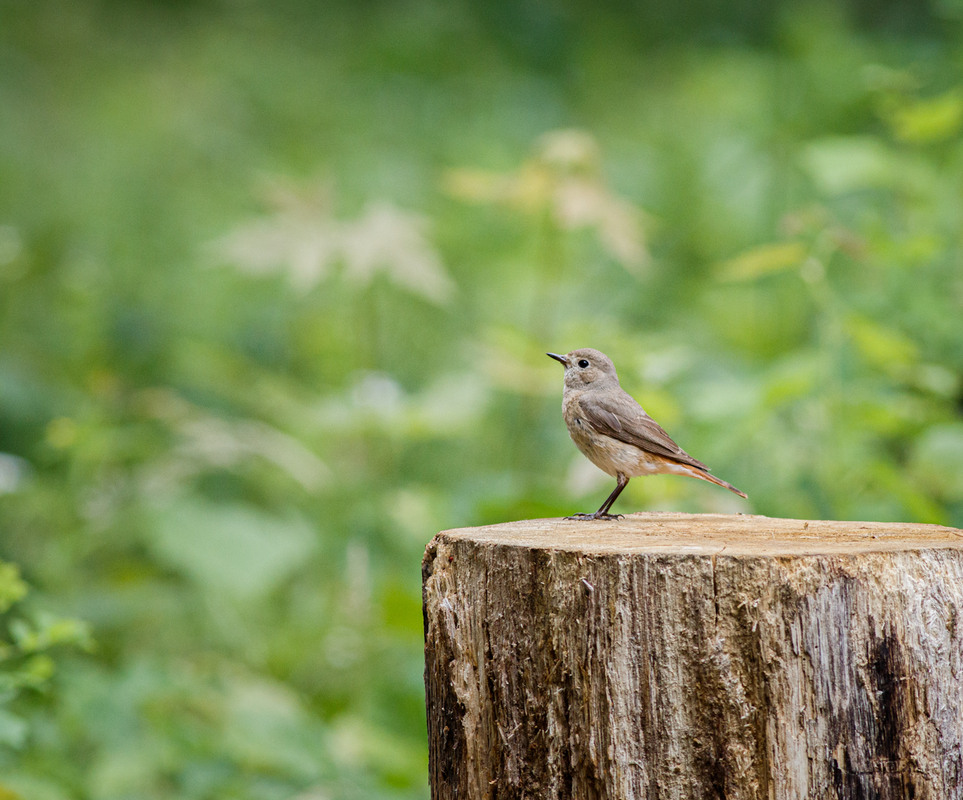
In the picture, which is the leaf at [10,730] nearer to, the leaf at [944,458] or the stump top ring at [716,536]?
the stump top ring at [716,536]

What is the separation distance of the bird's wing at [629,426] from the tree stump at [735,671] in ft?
2.18

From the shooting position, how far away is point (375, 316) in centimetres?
495

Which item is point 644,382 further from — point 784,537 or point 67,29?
point 67,29

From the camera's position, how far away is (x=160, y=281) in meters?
6.04

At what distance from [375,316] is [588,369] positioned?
2604 mm

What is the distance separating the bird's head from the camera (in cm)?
251

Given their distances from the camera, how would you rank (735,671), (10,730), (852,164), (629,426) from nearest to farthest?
(735,671) < (10,730) < (629,426) < (852,164)

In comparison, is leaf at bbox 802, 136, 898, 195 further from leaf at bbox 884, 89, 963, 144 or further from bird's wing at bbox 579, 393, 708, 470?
bird's wing at bbox 579, 393, 708, 470

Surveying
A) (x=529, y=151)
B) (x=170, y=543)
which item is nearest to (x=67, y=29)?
(x=529, y=151)

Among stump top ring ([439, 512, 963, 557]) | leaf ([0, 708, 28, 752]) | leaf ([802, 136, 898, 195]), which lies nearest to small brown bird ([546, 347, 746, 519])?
stump top ring ([439, 512, 963, 557])

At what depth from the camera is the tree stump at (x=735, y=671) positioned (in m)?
1.46

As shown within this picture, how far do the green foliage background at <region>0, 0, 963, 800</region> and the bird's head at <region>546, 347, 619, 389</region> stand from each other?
61 cm

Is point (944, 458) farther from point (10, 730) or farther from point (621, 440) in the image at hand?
point (10, 730)

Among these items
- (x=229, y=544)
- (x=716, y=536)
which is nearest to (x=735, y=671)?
(x=716, y=536)
